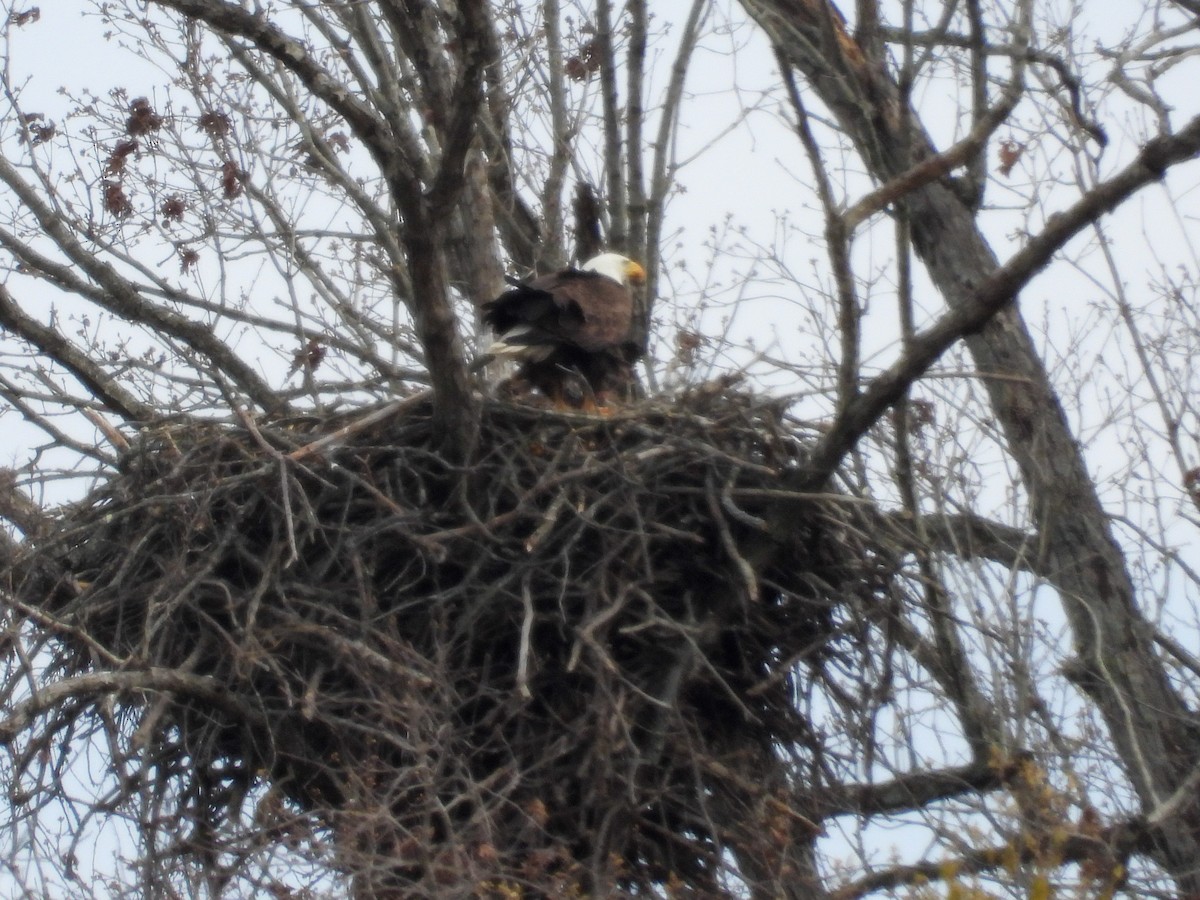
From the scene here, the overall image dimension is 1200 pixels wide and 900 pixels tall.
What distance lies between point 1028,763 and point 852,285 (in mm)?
1397

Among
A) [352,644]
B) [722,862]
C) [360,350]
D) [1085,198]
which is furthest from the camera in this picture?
[360,350]

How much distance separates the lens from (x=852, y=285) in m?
4.83

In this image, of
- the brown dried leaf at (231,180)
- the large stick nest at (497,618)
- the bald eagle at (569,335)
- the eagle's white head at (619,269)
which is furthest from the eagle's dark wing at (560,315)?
the brown dried leaf at (231,180)

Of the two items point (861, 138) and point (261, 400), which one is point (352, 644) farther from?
point (861, 138)

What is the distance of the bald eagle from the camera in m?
6.70

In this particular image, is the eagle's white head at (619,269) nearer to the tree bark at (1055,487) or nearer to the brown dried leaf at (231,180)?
the tree bark at (1055,487)

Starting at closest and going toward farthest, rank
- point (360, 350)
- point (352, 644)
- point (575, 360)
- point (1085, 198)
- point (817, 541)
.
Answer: point (1085, 198) → point (352, 644) → point (817, 541) → point (575, 360) → point (360, 350)

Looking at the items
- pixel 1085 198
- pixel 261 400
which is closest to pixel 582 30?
pixel 261 400

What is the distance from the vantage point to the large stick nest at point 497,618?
530 centimetres

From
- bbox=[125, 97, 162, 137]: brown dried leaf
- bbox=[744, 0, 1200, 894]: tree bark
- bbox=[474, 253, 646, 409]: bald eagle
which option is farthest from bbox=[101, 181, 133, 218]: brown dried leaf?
bbox=[744, 0, 1200, 894]: tree bark

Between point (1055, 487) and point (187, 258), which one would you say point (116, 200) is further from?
point (1055, 487)

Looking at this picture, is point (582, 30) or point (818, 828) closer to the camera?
point (818, 828)

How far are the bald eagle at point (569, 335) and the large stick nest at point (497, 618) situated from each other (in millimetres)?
789

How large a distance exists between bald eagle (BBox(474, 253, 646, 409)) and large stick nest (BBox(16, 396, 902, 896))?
789mm
